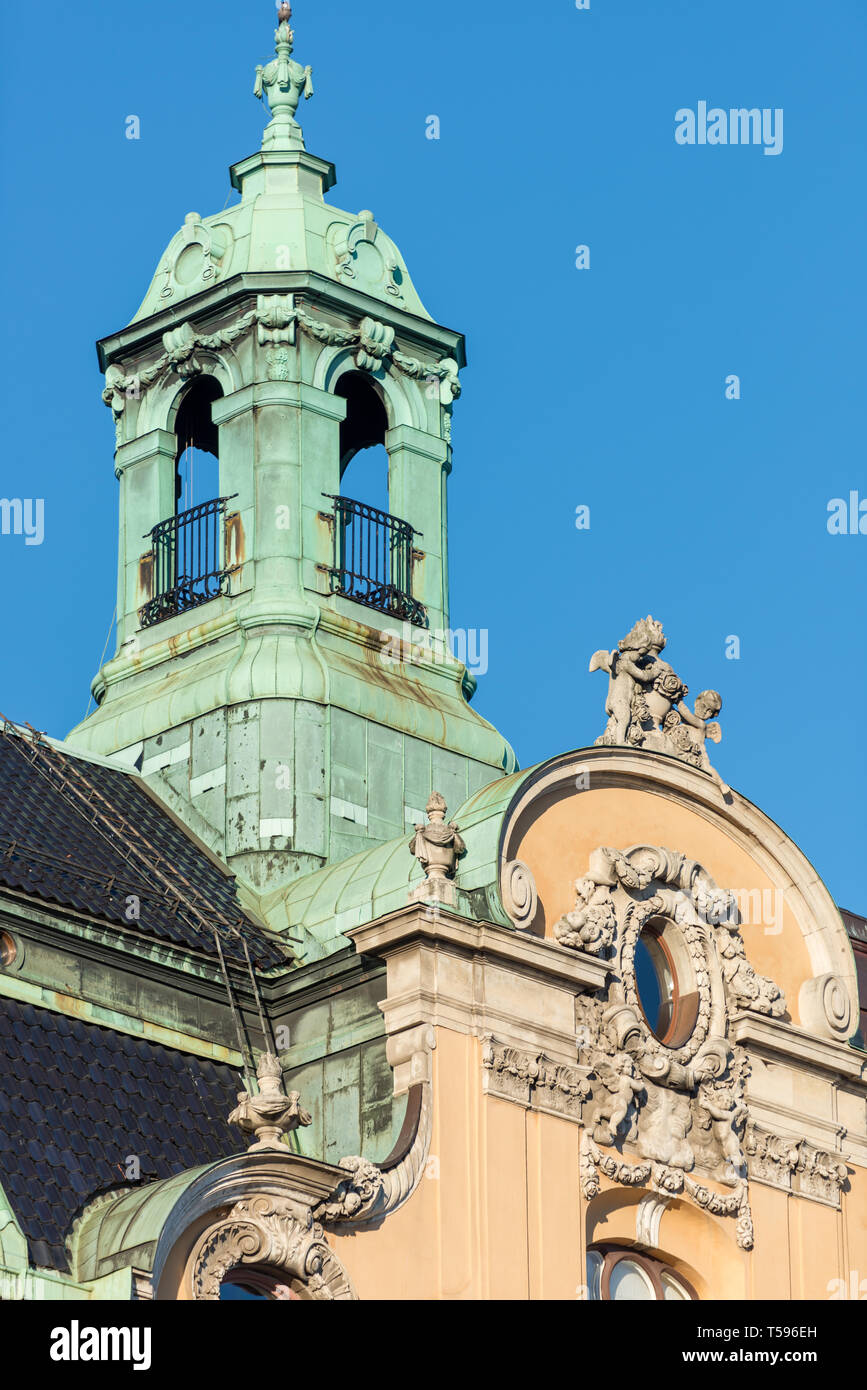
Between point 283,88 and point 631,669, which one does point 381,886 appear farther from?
point 283,88

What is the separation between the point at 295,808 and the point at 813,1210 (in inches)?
321

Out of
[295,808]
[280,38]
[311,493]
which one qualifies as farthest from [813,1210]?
[280,38]

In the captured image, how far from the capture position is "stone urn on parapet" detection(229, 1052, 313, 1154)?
3700cm

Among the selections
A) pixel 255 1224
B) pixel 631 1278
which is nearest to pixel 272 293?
pixel 631 1278

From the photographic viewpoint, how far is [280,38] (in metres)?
52.6

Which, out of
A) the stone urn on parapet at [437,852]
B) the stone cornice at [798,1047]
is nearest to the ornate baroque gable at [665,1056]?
the stone cornice at [798,1047]

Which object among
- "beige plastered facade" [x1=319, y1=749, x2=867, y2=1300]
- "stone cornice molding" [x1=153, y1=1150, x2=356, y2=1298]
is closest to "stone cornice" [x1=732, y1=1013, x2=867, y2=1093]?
"beige plastered facade" [x1=319, y1=749, x2=867, y2=1300]

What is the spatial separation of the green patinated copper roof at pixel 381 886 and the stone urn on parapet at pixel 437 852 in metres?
0.29

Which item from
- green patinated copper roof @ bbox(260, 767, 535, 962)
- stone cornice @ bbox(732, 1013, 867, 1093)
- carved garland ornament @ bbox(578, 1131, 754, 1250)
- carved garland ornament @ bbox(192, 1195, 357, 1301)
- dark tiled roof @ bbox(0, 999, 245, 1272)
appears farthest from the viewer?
stone cornice @ bbox(732, 1013, 867, 1093)

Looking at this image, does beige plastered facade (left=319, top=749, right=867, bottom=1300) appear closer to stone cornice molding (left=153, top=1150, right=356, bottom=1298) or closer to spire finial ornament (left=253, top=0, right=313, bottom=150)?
stone cornice molding (left=153, top=1150, right=356, bottom=1298)

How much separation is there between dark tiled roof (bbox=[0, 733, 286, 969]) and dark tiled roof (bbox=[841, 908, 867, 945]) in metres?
10.4

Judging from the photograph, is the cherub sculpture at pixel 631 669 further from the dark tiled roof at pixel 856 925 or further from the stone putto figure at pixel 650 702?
the dark tiled roof at pixel 856 925

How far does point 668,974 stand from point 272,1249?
779cm

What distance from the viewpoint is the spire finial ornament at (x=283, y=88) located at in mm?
51562
